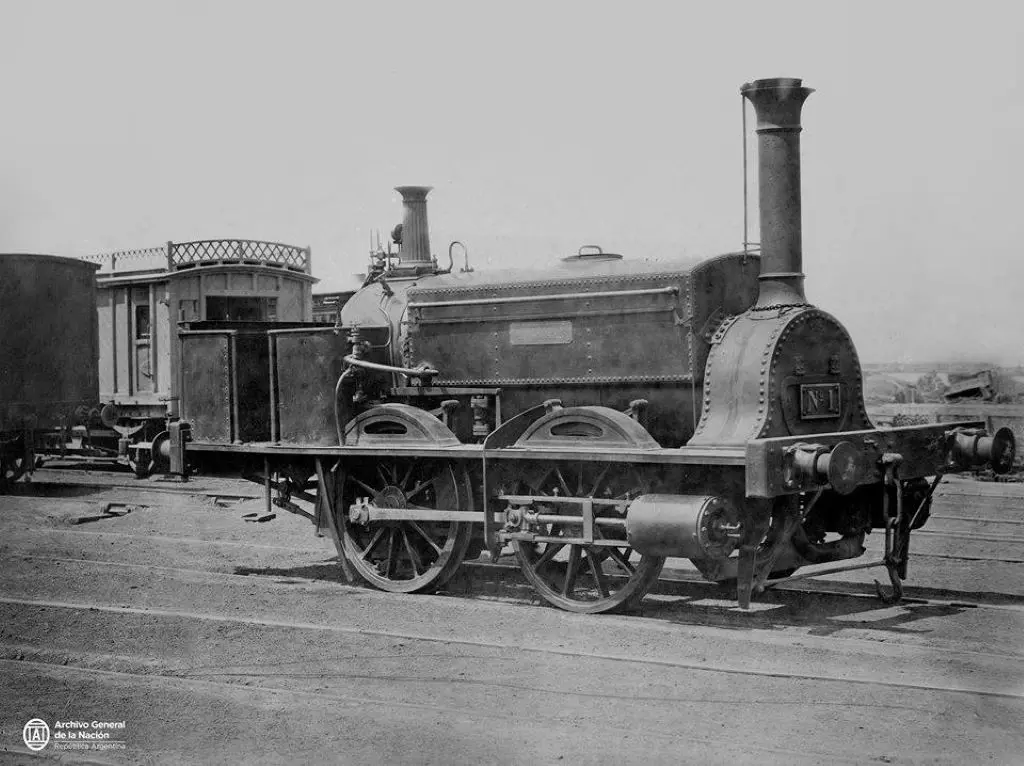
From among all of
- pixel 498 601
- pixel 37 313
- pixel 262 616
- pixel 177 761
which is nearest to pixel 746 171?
pixel 498 601

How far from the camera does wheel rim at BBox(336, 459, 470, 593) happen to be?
8.99 meters

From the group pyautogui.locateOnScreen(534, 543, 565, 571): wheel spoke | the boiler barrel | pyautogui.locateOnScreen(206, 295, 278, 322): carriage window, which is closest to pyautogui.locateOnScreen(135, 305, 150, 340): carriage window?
pyautogui.locateOnScreen(206, 295, 278, 322): carriage window

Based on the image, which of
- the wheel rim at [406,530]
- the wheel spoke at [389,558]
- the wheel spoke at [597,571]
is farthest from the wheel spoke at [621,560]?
the wheel spoke at [389,558]

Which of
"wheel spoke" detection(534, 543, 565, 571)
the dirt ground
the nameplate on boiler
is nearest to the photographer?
the dirt ground

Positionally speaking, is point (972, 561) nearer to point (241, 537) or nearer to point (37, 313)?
point (241, 537)

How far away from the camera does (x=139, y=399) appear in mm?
21062

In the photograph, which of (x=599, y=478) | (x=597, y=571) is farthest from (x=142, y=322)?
(x=599, y=478)

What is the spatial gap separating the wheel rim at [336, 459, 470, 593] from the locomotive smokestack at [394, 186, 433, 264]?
2.02 metres

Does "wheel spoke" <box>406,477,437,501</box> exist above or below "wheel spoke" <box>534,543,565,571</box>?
above

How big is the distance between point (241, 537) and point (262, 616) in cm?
435

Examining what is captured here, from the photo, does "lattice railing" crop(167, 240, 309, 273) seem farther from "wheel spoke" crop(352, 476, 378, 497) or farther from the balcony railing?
"wheel spoke" crop(352, 476, 378, 497)

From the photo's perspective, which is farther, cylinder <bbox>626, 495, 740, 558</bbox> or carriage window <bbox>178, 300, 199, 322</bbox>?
carriage window <bbox>178, 300, 199, 322</bbox>

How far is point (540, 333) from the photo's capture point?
8.98m

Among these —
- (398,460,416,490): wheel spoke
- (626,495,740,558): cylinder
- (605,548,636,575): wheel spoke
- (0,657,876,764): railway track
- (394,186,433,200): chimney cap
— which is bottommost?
(0,657,876,764): railway track
